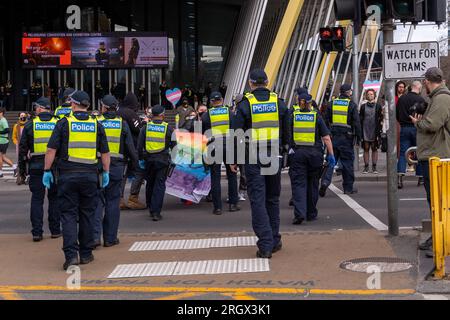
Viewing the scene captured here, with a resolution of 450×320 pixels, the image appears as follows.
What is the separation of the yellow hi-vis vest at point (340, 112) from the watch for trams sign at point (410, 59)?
183 inches

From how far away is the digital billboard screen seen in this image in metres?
40.4

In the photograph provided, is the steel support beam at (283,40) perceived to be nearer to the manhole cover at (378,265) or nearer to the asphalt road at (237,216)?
the asphalt road at (237,216)

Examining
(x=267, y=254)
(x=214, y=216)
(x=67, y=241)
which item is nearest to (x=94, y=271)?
(x=67, y=241)

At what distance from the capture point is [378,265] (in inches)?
301

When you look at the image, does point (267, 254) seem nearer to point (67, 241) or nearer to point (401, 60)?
point (67, 241)

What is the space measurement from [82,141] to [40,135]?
190cm

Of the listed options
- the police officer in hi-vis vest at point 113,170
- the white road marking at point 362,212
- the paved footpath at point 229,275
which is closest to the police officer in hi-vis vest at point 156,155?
the police officer in hi-vis vest at point 113,170

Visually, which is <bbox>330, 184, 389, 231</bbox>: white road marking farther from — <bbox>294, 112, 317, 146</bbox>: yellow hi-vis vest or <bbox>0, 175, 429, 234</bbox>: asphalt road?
<bbox>294, 112, 317, 146</bbox>: yellow hi-vis vest

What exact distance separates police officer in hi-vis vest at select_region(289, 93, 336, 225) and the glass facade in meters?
32.1

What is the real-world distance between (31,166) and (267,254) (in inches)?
139

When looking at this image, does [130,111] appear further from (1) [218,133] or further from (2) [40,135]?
(2) [40,135]

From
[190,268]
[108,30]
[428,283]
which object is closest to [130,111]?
[190,268]

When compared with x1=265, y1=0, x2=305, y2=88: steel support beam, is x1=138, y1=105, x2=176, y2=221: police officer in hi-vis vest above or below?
below

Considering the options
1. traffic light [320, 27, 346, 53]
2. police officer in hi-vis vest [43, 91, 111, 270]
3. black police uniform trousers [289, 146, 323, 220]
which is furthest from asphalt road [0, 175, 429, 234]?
traffic light [320, 27, 346, 53]
